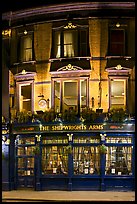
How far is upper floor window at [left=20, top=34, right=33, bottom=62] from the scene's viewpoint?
24859 mm

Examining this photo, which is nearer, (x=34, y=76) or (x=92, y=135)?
(x=92, y=135)

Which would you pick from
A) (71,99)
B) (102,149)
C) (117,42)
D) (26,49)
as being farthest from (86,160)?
(26,49)

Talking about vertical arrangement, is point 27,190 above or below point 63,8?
below

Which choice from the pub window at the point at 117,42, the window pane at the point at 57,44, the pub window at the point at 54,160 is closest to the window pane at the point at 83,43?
the window pane at the point at 57,44

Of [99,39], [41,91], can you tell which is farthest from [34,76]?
[99,39]

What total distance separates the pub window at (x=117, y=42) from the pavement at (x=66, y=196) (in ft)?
23.7

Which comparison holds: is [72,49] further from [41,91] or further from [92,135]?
[92,135]

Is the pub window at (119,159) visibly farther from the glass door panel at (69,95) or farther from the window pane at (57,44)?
the window pane at (57,44)

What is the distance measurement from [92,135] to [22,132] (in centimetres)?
377

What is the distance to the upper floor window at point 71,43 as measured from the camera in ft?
78.3

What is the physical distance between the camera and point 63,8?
24.1m

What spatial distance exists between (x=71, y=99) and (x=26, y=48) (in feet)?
12.8

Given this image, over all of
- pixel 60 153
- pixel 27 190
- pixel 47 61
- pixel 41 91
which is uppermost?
pixel 47 61

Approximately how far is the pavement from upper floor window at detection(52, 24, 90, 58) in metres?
7.19
